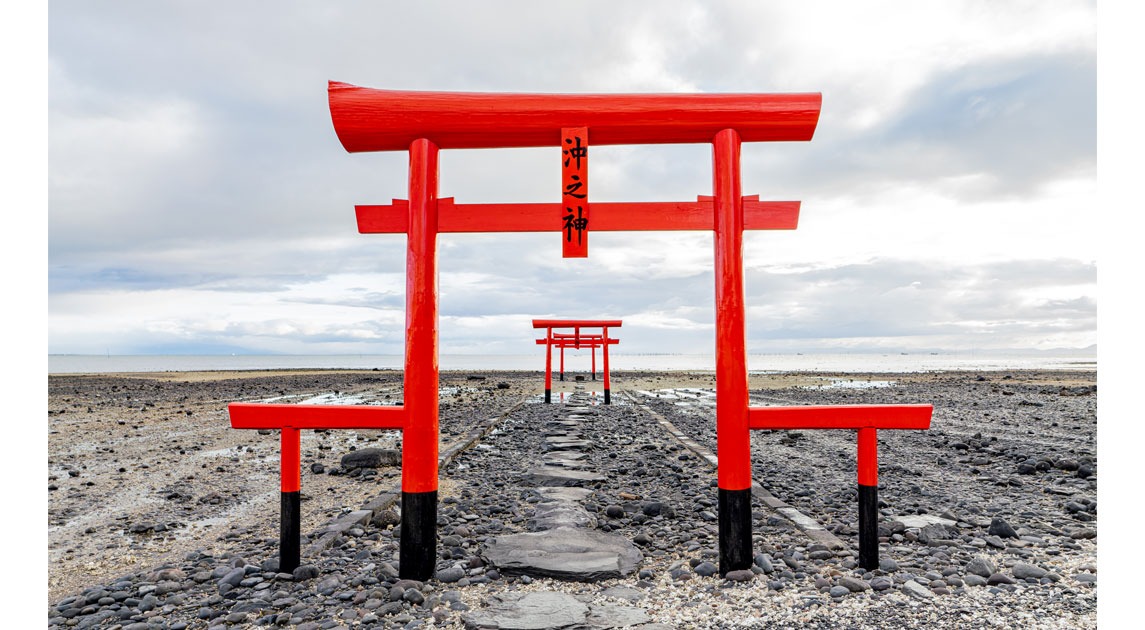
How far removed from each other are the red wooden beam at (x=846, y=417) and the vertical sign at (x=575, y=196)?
5.48ft

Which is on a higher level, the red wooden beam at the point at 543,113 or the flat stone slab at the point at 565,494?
the red wooden beam at the point at 543,113

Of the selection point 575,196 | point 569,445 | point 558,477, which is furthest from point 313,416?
point 569,445

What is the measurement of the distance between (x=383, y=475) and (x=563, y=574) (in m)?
3.99

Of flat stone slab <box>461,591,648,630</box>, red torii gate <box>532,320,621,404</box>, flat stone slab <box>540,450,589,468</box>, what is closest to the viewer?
flat stone slab <box>461,591,648,630</box>

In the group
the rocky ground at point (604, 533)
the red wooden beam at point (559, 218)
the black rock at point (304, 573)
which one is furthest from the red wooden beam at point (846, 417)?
the black rock at point (304, 573)

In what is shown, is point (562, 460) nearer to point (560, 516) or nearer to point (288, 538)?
point (560, 516)

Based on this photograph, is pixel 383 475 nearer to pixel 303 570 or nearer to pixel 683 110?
pixel 303 570

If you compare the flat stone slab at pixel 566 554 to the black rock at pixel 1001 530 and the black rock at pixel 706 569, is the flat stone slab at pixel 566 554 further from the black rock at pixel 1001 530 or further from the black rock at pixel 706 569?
the black rock at pixel 1001 530

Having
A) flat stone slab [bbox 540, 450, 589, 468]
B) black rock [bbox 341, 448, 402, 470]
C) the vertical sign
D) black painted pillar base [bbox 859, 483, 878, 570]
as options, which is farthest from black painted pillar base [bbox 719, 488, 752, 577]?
black rock [bbox 341, 448, 402, 470]

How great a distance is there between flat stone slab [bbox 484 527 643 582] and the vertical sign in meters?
2.06

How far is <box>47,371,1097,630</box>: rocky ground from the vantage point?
3254 millimetres

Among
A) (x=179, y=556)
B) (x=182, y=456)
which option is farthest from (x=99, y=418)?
(x=179, y=556)

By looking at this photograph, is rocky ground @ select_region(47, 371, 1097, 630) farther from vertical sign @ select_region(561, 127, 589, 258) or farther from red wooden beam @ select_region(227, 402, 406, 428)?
vertical sign @ select_region(561, 127, 589, 258)

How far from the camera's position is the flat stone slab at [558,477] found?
643cm
